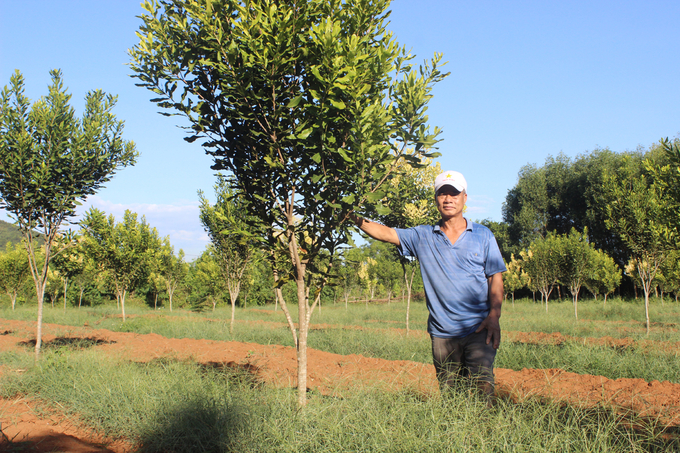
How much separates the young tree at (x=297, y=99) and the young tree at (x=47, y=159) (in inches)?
211

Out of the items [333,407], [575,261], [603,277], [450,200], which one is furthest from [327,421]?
[603,277]

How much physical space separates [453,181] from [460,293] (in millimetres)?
881

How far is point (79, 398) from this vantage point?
15.3 feet

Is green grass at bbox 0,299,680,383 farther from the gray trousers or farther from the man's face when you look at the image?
the man's face

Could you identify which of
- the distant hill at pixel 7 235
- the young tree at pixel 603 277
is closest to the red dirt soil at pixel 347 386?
the young tree at pixel 603 277

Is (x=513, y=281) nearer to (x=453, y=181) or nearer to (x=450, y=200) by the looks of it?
(x=450, y=200)

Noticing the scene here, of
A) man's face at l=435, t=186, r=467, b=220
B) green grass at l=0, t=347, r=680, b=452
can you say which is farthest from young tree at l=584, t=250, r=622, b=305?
man's face at l=435, t=186, r=467, b=220

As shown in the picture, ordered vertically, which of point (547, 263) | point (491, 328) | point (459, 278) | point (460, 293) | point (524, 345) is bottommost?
point (524, 345)

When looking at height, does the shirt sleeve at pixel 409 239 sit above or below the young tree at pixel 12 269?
above

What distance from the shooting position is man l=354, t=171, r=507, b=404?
9.86ft

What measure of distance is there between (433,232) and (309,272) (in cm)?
124

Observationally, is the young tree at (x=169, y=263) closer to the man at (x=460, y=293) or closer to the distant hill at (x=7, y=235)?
the man at (x=460, y=293)

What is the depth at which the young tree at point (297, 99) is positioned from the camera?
9.37 feet

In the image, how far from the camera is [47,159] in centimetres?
725
